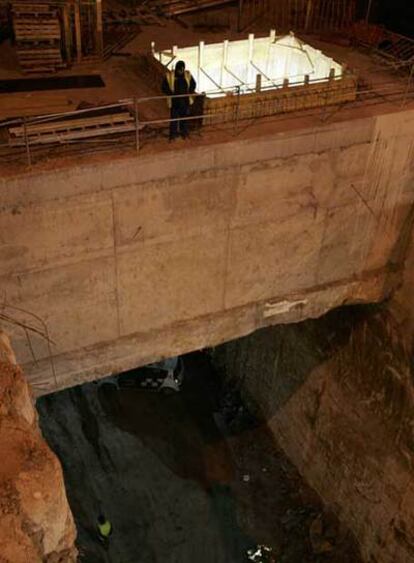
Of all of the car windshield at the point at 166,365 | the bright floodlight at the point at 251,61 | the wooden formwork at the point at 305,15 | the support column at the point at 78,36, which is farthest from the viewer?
the car windshield at the point at 166,365

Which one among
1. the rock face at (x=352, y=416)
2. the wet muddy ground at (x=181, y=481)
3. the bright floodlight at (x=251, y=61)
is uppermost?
the bright floodlight at (x=251, y=61)

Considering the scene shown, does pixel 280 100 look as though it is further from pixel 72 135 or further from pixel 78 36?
pixel 78 36

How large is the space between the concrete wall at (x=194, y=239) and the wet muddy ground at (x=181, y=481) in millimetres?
5763

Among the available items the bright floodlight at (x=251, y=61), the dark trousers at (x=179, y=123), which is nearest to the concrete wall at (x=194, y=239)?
the dark trousers at (x=179, y=123)

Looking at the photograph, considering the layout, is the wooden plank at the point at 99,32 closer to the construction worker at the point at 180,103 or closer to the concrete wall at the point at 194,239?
the construction worker at the point at 180,103

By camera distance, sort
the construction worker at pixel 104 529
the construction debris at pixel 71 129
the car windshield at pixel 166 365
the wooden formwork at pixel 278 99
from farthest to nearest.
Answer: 1. the car windshield at pixel 166 365
2. the construction worker at pixel 104 529
3. the wooden formwork at pixel 278 99
4. the construction debris at pixel 71 129

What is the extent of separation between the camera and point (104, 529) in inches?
547

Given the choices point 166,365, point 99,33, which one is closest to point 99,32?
point 99,33

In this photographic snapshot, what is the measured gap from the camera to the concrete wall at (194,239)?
890 centimetres

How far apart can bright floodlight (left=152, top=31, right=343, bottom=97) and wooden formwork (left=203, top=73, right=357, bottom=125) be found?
1.33 meters

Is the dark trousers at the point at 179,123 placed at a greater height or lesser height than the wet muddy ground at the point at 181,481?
greater

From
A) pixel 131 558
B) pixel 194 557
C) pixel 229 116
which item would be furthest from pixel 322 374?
pixel 229 116

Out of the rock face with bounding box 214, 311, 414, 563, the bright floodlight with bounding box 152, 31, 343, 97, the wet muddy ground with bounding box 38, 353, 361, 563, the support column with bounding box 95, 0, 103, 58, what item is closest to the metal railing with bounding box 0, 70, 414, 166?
the bright floodlight with bounding box 152, 31, 343, 97

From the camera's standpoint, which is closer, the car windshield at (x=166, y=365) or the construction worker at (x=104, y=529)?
the construction worker at (x=104, y=529)
